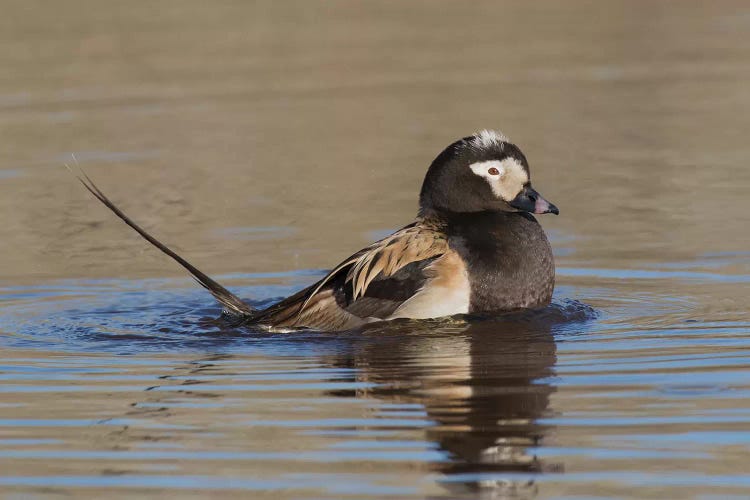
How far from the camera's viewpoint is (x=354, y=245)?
476 inches

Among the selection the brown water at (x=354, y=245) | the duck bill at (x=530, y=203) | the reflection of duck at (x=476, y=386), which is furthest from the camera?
the duck bill at (x=530, y=203)

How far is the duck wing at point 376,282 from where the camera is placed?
30.0 feet

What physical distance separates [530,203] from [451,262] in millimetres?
781

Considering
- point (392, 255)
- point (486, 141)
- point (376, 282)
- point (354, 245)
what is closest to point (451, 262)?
point (392, 255)

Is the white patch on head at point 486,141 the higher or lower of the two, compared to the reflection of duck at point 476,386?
higher

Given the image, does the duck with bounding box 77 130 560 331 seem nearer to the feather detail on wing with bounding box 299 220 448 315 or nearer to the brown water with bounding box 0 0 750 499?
the feather detail on wing with bounding box 299 220 448 315

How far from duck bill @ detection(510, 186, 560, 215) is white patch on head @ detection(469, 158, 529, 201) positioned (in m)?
0.04

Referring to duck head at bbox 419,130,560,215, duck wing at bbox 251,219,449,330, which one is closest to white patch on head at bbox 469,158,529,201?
duck head at bbox 419,130,560,215

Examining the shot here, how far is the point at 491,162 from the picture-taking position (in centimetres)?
955

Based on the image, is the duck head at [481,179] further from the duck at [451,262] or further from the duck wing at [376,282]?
the duck wing at [376,282]

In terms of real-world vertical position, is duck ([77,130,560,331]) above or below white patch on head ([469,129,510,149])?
below

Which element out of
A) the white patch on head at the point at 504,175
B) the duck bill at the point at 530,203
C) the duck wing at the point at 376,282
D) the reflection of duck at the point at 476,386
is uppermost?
the white patch on head at the point at 504,175

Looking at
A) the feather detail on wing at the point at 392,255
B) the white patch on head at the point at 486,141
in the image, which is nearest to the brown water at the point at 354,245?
the feather detail on wing at the point at 392,255

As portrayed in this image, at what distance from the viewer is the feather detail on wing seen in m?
9.17
